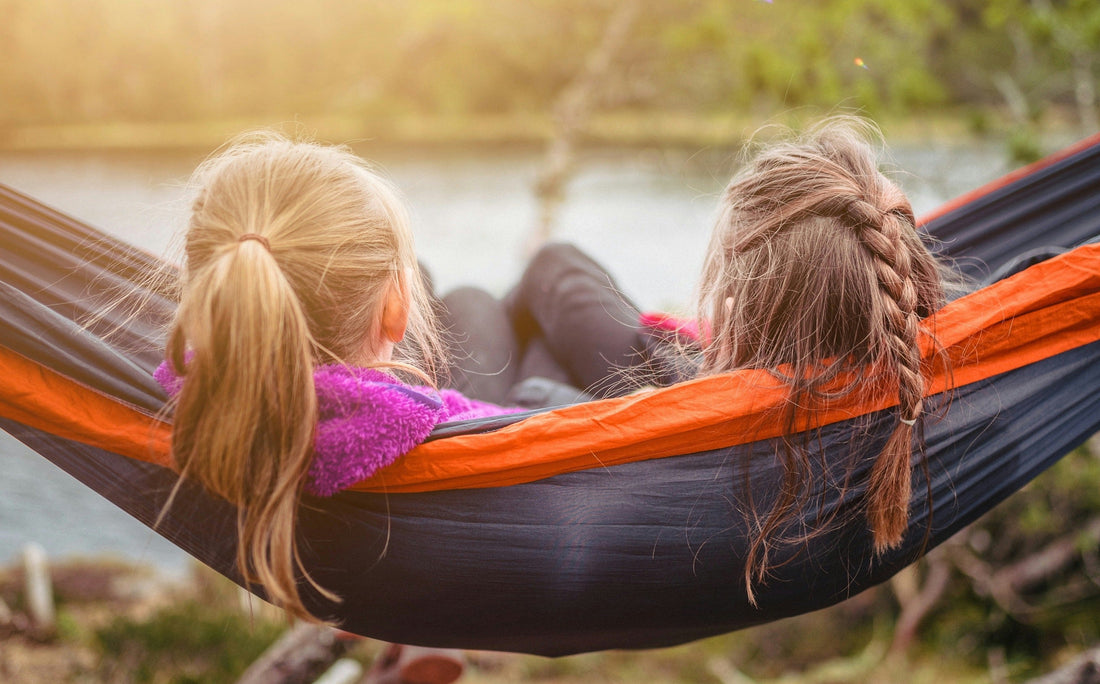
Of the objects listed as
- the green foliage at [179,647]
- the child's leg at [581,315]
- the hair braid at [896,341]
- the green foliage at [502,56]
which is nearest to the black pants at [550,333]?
the child's leg at [581,315]

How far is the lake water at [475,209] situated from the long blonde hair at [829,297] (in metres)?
0.68

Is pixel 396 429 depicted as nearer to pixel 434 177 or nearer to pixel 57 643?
pixel 57 643

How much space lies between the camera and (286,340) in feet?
2.30

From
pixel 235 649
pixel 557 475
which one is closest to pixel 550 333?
pixel 557 475

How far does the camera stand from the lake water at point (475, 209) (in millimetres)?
3322

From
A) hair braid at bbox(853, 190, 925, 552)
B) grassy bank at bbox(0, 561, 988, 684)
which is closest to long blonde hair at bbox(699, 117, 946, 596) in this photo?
hair braid at bbox(853, 190, 925, 552)

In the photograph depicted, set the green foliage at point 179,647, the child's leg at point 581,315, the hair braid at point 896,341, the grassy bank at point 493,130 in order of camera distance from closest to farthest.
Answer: the hair braid at point 896,341
the child's leg at point 581,315
the green foliage at point 179,647
the grassy bank at point 493,130

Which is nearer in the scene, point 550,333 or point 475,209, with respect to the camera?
point 550,333

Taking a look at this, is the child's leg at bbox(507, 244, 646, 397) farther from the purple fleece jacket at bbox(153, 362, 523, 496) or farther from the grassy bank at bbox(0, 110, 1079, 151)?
the grassy bank at bbox(0, 110, 1079, 151)

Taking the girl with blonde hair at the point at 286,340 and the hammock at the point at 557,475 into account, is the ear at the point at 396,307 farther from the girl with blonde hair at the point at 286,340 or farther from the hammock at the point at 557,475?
the hammock at the point at 557,475

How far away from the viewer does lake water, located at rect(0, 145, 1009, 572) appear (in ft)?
10.9

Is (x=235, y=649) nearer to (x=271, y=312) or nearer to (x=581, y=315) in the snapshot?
(x=581, y=315)

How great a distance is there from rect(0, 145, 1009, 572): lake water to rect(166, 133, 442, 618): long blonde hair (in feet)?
2.08

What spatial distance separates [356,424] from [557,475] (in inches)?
9.0
